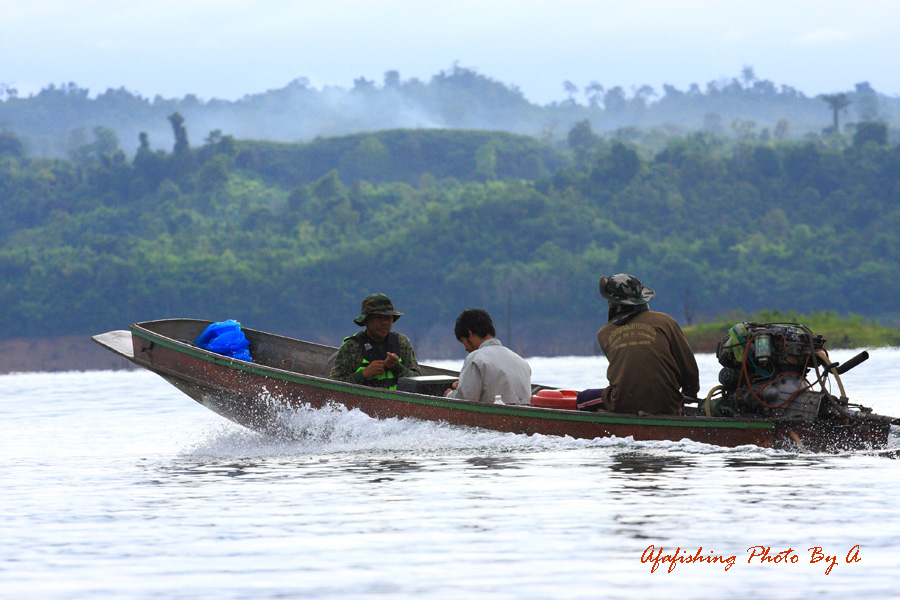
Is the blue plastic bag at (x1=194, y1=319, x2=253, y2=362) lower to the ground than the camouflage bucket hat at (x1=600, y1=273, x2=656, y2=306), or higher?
lower

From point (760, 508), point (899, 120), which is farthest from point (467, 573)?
point (899, 120)

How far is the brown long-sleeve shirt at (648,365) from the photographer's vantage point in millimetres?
9531

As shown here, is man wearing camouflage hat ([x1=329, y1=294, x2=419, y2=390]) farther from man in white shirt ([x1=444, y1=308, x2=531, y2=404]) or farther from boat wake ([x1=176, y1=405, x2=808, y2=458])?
man in white shirt ([x1=444, y1=308, x2=531, y2=404])

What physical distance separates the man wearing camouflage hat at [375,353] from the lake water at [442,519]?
41 cm

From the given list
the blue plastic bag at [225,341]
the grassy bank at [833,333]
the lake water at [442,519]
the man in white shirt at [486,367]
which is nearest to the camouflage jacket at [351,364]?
the lake water at [442,519]

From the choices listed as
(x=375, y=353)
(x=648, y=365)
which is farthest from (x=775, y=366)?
Result: (x=375, y=353)

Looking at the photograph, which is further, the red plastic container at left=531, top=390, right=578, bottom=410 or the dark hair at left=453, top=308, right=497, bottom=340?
the red plastic container at left=531, top=390, right=578, bottom=410

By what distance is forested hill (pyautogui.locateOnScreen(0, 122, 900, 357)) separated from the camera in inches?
3406

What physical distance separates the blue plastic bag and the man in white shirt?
3220mm

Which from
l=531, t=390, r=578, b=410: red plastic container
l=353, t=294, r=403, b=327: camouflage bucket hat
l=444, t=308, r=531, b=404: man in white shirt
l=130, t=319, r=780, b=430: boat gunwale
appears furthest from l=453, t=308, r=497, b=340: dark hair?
l=531, t=390, r=578, b=410: red plastic container

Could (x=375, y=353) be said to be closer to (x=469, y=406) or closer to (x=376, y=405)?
(x=376, y=405)

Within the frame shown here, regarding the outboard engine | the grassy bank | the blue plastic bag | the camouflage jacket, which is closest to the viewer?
the outboard engine

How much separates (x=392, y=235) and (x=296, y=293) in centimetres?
1001

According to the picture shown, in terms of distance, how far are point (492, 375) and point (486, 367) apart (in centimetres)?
8
